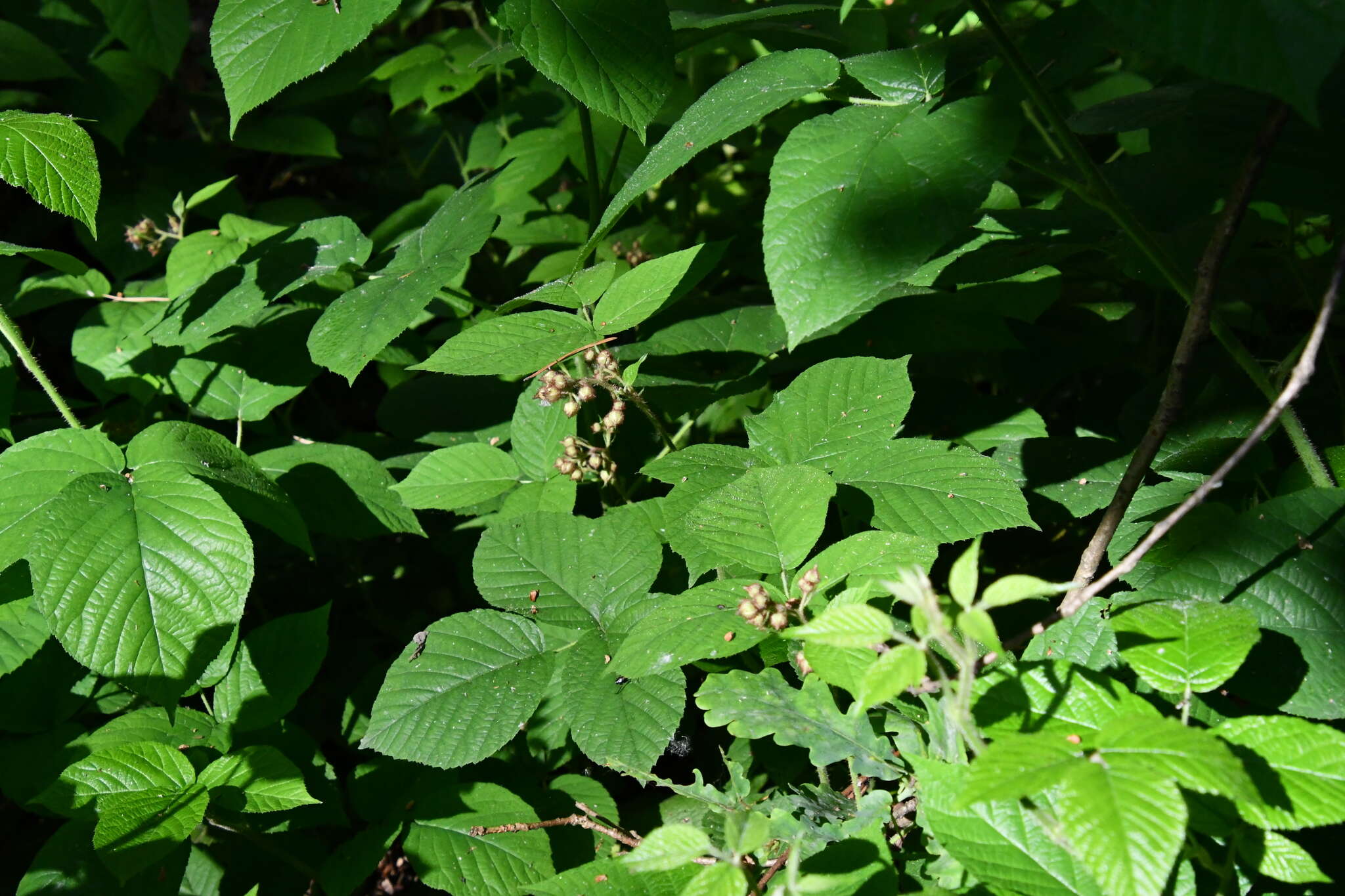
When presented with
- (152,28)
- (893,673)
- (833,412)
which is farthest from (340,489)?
(152,28)

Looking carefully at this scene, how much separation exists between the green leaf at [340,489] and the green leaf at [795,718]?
Result: 82 cm

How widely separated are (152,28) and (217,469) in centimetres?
204

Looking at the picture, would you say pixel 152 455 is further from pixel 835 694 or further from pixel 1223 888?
pixel 1223 888

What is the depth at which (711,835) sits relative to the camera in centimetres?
112

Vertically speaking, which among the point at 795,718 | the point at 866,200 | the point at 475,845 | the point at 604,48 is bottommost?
the point at 475,845

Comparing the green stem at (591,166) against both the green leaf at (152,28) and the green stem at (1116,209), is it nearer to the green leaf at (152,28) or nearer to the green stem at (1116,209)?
the green stem at (1116,209)

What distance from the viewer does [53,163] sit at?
4.69 ft

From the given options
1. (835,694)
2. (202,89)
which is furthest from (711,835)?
(202,89)

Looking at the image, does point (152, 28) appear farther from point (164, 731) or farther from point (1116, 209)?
point (1116, 209)

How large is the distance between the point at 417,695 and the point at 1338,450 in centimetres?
128

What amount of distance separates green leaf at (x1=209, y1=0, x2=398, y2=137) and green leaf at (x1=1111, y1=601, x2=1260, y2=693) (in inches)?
45.8

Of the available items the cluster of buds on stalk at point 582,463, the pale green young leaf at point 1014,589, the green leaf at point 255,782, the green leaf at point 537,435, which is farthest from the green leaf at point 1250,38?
the green leaf at point 255,782

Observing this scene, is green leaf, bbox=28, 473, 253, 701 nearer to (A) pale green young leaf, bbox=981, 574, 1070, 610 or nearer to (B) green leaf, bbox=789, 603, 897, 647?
(B) green leaf, bbox=789, 603, 897, 647

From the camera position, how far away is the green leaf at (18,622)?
4.87 feet
